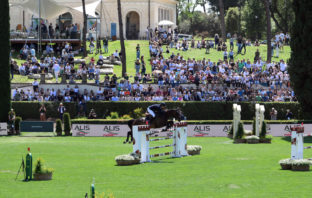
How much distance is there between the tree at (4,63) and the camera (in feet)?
130

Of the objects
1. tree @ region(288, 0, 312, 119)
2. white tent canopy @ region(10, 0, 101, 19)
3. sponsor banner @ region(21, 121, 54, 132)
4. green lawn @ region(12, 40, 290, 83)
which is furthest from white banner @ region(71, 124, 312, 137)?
white tent canopy @ region(10, 0, 101, 19)

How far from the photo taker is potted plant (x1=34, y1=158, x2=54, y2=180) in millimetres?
17453

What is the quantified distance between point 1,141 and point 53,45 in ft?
95.5

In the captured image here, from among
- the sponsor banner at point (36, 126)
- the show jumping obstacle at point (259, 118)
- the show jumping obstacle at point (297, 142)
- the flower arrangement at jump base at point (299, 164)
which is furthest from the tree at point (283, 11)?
the flower arrangement at jump base at point (299, 164)

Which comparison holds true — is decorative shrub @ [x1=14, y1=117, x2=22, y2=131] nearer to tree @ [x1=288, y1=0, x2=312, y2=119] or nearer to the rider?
the rider

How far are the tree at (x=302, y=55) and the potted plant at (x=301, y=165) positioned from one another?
20.5 m

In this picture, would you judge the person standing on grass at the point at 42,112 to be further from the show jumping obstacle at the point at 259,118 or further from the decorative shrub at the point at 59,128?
the show jumping obstacle at the point at 259,118

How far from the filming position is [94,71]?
49688mm

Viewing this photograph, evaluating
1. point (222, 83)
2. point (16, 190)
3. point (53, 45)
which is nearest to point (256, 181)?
point (16, 190)

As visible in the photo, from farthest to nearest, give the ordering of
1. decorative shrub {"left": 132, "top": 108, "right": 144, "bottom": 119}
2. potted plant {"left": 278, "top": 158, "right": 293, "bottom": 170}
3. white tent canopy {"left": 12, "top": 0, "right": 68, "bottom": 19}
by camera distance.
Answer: white tent canopy {"left": 12, "top": 0, "right": 68, "bottom": 19}
decorative shrub {"left": 132, "top": 108, "right": 144, "bottom": 119}
potted plant {"left": 278, "top": 158, "right": 293, "bottom": 170}

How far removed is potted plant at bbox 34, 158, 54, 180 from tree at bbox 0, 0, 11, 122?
22.9 m

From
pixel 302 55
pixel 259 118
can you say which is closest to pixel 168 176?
pixel 259 118

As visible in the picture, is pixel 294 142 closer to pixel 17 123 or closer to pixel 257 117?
pixel 257 117

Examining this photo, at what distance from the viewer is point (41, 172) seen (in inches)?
687
